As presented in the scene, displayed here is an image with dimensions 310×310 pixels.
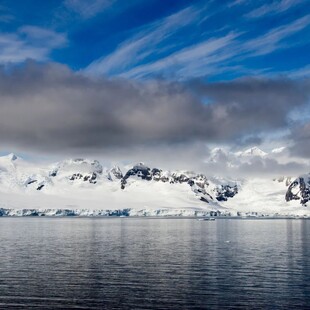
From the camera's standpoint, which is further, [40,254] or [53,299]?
[40,254]

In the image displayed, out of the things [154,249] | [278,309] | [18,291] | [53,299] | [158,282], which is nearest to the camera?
[278,309]

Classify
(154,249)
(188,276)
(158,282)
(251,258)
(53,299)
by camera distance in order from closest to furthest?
(53,299) < (158,282) < (188,276) < (251,258) < (154,249)

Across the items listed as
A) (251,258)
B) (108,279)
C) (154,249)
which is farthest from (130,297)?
(154,249)

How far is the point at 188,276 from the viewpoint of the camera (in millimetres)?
76125

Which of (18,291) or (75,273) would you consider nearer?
(18,291)

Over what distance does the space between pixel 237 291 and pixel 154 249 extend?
180 ft

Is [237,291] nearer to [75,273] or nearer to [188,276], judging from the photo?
[188,276]

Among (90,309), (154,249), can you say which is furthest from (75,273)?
(154,249)

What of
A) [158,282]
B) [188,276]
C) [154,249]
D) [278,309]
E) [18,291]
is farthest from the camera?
[154,249]

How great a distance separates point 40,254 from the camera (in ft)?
344

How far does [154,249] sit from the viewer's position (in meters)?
118

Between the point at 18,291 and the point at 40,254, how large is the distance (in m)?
41.8

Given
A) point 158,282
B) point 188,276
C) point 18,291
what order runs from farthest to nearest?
point 188,276, point 158,282, point 18,291

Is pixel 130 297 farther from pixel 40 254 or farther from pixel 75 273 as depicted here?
pixel 40 254
